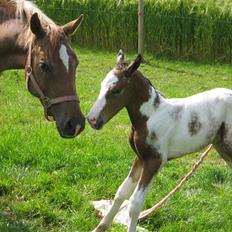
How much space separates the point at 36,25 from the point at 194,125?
1.39m

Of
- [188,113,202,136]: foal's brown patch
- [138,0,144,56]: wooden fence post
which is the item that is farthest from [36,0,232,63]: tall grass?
[188,113,202,136]: foal's brown patch

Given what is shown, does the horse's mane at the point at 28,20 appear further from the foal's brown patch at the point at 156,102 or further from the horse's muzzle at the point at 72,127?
the foal's brown patch at the point at 156,102

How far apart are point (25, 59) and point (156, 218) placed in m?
1.73

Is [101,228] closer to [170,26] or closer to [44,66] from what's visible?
[44,66]

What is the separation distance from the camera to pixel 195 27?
40.2 feet

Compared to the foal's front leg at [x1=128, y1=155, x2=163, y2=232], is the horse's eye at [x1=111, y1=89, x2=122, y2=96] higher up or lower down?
higher up

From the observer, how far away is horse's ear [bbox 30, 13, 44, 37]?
154 inches

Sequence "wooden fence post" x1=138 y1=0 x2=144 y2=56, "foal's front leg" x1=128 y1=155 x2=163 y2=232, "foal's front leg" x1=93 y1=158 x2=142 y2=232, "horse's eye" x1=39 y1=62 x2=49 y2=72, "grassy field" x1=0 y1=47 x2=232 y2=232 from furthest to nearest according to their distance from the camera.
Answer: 1. "wooden fence post" x1=138 y1=0 x2=144 y2=56
2. "grassy field" x1=0 y1=47 x2=232 y2=232
3. "foal's front leg" x1=93 y1=158 x2=142 y2=232
4. "horse's eye" x1=39 y1=62 x2=49 y2=72
5. "foal's front leg" x1=128 y1=155 x2=163 y2=232

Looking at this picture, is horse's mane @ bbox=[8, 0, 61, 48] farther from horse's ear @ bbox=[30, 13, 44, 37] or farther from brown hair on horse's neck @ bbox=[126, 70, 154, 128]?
brown hair on horse's neck @ bbox=[126, 70, 154, 128]

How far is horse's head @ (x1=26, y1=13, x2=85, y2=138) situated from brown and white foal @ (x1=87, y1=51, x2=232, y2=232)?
23cm

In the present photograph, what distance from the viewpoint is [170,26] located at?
12383 millimetres

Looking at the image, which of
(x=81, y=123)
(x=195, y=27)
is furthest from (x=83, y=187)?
(x=195, y=27)

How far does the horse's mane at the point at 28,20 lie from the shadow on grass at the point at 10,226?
147cm

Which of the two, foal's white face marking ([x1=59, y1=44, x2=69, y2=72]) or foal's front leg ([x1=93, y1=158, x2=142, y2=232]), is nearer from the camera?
foal's white face marking ([x1=59, y1=44, x2=69, y2=72])
